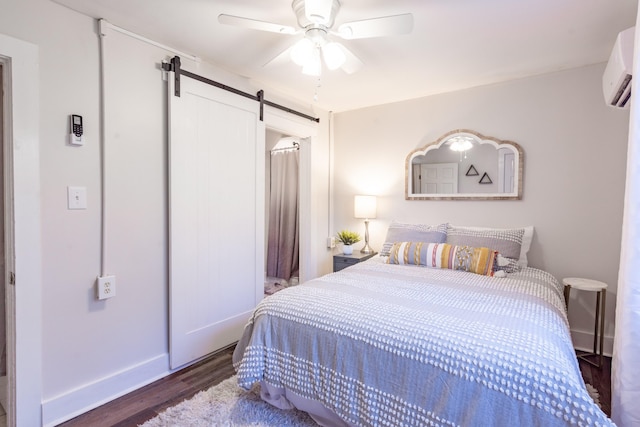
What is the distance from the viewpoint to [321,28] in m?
1.79

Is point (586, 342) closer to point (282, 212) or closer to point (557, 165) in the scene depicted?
point (557, 165)

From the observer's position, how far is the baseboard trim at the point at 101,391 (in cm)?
177

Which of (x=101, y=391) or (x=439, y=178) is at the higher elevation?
(x=439, y=178)

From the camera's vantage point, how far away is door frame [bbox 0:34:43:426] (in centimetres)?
161

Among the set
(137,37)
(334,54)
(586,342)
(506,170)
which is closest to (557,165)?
(506,170)

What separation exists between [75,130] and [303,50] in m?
1.33

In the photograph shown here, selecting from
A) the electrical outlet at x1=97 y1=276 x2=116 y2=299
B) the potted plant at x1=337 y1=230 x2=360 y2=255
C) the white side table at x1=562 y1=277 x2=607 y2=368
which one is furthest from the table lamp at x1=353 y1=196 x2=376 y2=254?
the electrical outlet at x1=97 y1=276 x2=116 y2=299

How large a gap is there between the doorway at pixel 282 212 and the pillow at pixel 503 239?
2.14 meters

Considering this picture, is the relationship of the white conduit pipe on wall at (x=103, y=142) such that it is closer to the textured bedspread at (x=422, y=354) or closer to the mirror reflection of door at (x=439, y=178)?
the textured bedspread at (x=422, y=354)

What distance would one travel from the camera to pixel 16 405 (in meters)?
1.64

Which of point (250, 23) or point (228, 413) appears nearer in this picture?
point (250, 23)

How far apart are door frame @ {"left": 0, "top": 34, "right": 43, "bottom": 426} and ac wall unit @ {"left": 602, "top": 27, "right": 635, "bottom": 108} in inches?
121

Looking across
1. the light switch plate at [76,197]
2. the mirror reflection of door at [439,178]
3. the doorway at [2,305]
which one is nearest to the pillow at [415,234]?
the mirror reflection of door at [439,178]

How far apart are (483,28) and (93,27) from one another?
230 centimetres
